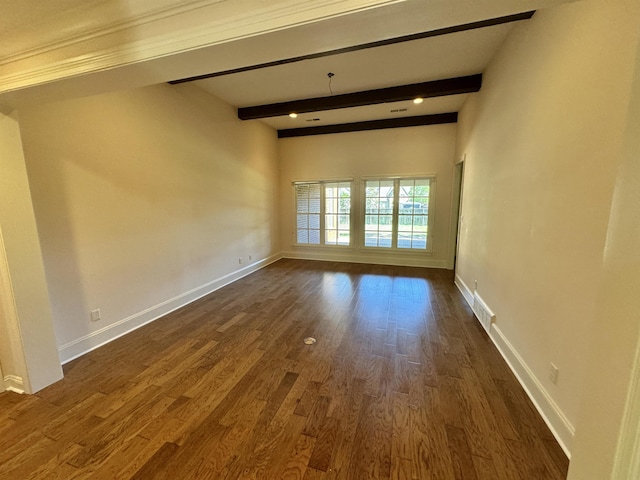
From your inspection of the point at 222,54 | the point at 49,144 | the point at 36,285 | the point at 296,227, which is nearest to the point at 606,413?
the point at 222,54

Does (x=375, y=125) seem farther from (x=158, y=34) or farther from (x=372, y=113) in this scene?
(x=158, y=34)

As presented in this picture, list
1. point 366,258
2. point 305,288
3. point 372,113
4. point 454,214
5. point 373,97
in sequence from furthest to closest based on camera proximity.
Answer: point 366,258, point 454,214, point 372,113, point 305,288, point 373,97

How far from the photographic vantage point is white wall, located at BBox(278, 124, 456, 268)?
5.27m

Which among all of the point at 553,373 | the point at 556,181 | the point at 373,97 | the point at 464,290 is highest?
the point at 373,97

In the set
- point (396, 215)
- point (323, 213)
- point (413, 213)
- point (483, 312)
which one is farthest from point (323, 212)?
point (483, 312)

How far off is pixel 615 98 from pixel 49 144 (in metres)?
3.82

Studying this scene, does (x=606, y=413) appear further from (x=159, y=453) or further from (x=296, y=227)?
(x=296, y=227)

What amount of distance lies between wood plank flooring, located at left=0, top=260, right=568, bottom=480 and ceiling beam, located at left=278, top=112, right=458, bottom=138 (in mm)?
3871

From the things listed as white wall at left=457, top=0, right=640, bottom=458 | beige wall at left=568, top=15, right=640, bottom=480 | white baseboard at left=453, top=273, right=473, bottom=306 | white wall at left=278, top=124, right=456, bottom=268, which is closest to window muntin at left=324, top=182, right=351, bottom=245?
white wall at left=278, top=124, right=456, bottom=268

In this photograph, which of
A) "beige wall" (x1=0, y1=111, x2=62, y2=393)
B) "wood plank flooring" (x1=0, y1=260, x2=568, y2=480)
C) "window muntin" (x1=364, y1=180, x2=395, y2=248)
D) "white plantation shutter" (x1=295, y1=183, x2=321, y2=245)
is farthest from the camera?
→ "white plantation shutter" (x1=295, y1=183, x2=321, y2=245)

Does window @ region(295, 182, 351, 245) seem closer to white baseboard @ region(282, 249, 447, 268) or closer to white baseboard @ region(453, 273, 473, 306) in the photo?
white baseboard @ region(282, 249, 447, 268)

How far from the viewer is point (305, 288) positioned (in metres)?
4.30

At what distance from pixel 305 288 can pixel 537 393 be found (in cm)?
304

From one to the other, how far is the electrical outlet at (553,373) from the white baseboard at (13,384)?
149 inches
